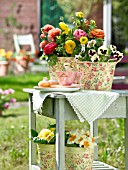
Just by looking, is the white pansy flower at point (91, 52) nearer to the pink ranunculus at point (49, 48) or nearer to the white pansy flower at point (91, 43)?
the white pansy flower at point (91, 43)

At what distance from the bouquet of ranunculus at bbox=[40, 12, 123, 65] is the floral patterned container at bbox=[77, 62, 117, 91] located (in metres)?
0.04

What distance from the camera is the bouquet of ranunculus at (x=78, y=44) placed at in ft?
15.6

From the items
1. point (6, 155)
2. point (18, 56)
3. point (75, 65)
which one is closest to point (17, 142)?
point (6, 155)

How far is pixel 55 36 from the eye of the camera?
4.88 metres

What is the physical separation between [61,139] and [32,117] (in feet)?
2.66

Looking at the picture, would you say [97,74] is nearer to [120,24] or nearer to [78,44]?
[78,44]

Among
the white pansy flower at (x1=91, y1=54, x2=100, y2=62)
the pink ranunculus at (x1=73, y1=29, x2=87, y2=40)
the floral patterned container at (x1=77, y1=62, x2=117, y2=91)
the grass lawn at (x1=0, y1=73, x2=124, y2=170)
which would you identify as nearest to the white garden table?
the floral patterned container at (x1=77, y1=62, x2=117, y2=91)

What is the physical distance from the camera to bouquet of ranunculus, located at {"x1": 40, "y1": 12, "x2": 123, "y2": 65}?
476 cm

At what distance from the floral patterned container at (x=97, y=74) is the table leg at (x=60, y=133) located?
1.23 feet

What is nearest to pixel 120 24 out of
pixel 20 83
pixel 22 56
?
pixel 22 56

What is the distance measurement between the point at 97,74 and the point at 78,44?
11.7 inches

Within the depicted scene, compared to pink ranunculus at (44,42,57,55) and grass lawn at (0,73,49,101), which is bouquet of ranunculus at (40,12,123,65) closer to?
pink ranunculus at (44,42,57,55)

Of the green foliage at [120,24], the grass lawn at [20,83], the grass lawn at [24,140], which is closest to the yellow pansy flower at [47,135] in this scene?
the grass lawn at [24,140]

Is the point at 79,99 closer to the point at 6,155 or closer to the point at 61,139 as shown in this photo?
the point at 61,139
